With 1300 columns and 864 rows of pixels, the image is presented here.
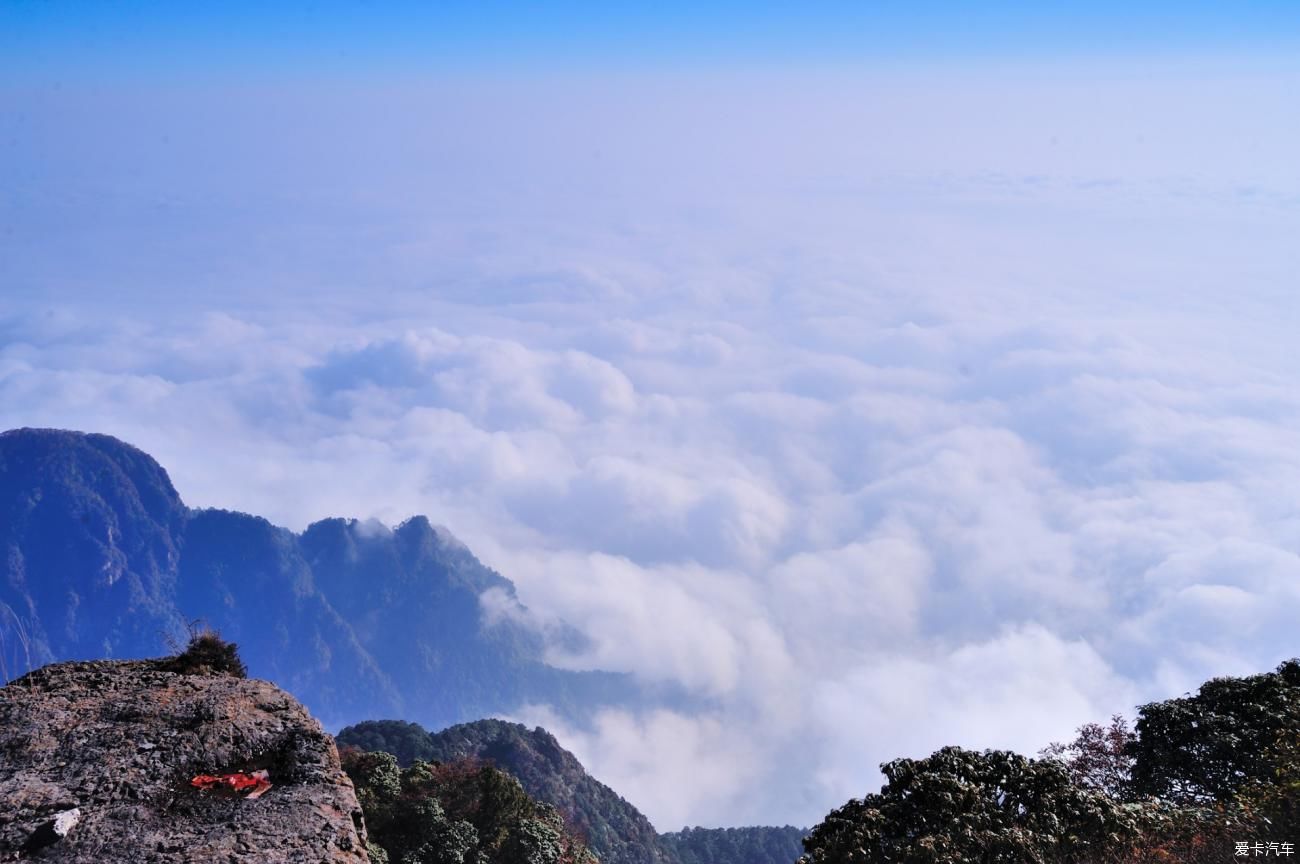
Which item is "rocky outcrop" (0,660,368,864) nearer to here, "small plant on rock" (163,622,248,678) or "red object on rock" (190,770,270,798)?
"red object on rock" (190,770,270,798)

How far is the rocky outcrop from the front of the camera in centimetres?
1209

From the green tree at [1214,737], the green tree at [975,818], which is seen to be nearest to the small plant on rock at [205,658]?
the green tree at [975,818]

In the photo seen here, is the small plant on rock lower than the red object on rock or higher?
higher

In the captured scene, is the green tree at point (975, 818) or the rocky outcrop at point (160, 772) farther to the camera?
the green tree at point (975, 818)

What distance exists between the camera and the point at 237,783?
44.5 ft

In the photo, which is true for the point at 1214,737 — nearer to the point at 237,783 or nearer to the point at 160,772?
the point at 237,783

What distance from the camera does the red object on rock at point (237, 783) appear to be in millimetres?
13359

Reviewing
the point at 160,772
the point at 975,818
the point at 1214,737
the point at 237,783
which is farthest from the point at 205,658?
the point at 1214,737

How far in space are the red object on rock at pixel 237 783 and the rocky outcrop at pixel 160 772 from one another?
110mm

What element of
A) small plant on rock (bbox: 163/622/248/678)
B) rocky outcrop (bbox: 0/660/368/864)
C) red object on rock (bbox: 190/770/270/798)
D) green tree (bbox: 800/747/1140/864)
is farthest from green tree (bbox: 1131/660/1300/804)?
small plant on rock (bbox: 163/622/248/678)

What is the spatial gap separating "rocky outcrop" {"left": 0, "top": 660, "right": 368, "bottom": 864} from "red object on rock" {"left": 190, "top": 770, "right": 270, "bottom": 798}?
110mm

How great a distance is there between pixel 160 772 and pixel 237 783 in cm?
102

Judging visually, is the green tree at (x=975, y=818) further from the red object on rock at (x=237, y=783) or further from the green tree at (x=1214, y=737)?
the red object on rock at (x=237, y=783)

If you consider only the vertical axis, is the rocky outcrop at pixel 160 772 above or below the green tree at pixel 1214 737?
below
